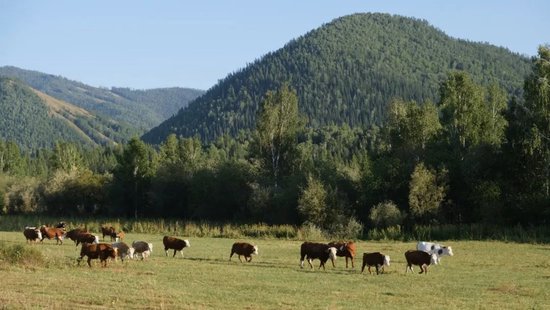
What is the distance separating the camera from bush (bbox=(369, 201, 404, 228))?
57.8m

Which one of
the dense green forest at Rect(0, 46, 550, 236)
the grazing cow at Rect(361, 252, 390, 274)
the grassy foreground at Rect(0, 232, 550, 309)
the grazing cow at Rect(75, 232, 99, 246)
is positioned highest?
the dense green forest at Rect(0, 46, 550, 236)

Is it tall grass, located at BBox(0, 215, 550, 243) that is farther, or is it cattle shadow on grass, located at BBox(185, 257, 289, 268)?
tall grass, located at BBox(0, 215, 550, 243)

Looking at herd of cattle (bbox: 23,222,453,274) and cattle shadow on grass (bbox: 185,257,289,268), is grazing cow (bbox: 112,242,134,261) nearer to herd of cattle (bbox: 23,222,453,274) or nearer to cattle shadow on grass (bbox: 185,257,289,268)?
herd of cattle (bbox: 23,222,453,274)

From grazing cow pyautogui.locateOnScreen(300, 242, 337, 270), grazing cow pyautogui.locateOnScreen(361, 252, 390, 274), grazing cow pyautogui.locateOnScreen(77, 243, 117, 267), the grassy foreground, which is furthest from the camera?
grazing cow pyautogui.locateOnScreen(300, 242, 337, 270)

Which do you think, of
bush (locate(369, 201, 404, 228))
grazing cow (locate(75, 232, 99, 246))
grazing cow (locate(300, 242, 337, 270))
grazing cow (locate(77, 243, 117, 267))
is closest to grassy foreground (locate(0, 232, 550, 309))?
grazing cow (locate(77, 243, 117, 267))

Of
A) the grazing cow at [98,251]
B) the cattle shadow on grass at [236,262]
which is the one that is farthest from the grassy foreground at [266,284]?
the grazing cow at [98,251]

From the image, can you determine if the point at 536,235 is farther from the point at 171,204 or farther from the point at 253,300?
the point at 171,204

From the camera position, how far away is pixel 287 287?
23.4m

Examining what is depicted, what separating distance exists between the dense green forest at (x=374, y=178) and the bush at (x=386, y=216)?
10 centimetres

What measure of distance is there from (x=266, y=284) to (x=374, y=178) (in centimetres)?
4136

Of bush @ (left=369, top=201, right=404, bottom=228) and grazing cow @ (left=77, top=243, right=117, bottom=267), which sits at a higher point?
bush @ (left=369, top=201, right=404, bottom=228)

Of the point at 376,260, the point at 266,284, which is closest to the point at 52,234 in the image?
the point at 266,284

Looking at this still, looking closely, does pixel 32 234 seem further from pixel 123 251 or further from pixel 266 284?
pixel 266 284

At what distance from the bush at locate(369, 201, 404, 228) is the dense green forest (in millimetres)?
105
